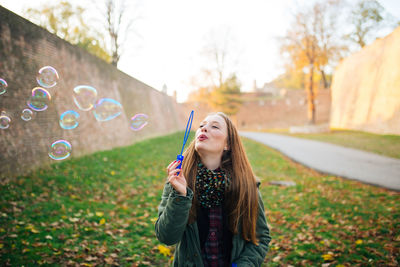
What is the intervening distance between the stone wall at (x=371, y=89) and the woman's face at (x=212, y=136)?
18600 mm

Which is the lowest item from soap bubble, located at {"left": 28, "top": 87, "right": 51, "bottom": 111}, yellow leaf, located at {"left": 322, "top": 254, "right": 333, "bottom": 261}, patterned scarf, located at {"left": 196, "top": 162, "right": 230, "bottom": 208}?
yellow leaf, located at {"left": 322, "top": 254, "right": 333, "bottom": 261}

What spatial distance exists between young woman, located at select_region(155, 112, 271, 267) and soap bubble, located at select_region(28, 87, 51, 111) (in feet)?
13.3

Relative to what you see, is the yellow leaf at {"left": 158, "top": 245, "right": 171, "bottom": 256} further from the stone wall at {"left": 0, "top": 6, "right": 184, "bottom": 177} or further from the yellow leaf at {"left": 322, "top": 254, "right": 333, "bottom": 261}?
the stone wall at {"left": 0, "top": 6, "right": 184, "bottom": 177}

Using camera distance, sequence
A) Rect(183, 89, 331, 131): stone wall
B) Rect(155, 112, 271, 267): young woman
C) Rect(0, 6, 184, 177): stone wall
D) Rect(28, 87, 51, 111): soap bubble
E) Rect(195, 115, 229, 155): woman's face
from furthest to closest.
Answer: Rect(183, 89, 331, 131): stone wall → Rect(0, 6, 184, 177): stone wall → Rect(28, 87, 51, 111): soap bubble → Rect(195, 115, 229, 155): woman's face → Rect(155, 112, 271, 267): young woman

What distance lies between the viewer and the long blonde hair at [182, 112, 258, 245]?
6.08ft

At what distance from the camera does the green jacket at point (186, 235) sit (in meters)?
1.61

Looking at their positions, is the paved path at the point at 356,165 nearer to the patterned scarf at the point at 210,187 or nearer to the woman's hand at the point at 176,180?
the patterned scarf at the point at 210,187

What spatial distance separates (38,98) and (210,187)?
16.4ft

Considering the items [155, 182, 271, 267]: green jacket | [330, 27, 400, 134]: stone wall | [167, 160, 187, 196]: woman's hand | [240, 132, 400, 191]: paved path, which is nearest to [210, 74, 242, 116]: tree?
[330, 27, 400, 134]: stone wall

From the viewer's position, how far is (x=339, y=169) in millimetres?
9227

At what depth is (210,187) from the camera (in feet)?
6.01

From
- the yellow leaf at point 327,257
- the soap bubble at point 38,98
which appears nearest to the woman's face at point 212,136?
the yellow leaf at point 327,257

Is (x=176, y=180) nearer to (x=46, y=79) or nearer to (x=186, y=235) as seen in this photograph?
(x=186, y=235)

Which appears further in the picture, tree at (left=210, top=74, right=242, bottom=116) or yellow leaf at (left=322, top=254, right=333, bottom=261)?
tree at (left=210, top=74, right=242, bottom=116)
